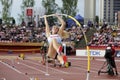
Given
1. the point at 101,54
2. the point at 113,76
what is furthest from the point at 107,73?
the point at 101,54

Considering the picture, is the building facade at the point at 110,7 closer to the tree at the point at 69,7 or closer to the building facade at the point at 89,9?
the tree at the point at 69,7

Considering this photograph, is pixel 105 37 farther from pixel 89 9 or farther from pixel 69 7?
pixel 69 7

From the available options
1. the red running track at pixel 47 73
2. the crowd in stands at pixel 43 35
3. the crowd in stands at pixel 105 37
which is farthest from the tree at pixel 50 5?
the red running track at pixel 47 73

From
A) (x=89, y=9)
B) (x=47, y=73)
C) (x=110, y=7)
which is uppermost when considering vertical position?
(x=89, y=9)

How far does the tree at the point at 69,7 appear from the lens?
66.9 metres

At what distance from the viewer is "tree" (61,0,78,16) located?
220 ft

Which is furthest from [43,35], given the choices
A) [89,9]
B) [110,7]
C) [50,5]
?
[110,7]

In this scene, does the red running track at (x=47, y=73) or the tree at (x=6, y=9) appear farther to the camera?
the tree at (x=6, y=9)

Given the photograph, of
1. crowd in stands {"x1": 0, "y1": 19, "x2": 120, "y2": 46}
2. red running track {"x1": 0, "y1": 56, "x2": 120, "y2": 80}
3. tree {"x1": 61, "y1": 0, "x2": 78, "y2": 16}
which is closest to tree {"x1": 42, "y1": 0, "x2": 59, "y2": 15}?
tree {"x1": 61, "y1": 0, "x2": 78, "y2": 16}

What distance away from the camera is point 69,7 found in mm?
67312

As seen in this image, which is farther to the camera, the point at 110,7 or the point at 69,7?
the point at 110,7

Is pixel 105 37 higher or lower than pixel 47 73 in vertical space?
lower

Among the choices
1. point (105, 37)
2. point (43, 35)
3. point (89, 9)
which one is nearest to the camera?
point (105, 37)

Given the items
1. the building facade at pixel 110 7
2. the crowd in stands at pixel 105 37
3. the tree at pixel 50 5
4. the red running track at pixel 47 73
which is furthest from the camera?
the building facade at pixel 110 7
